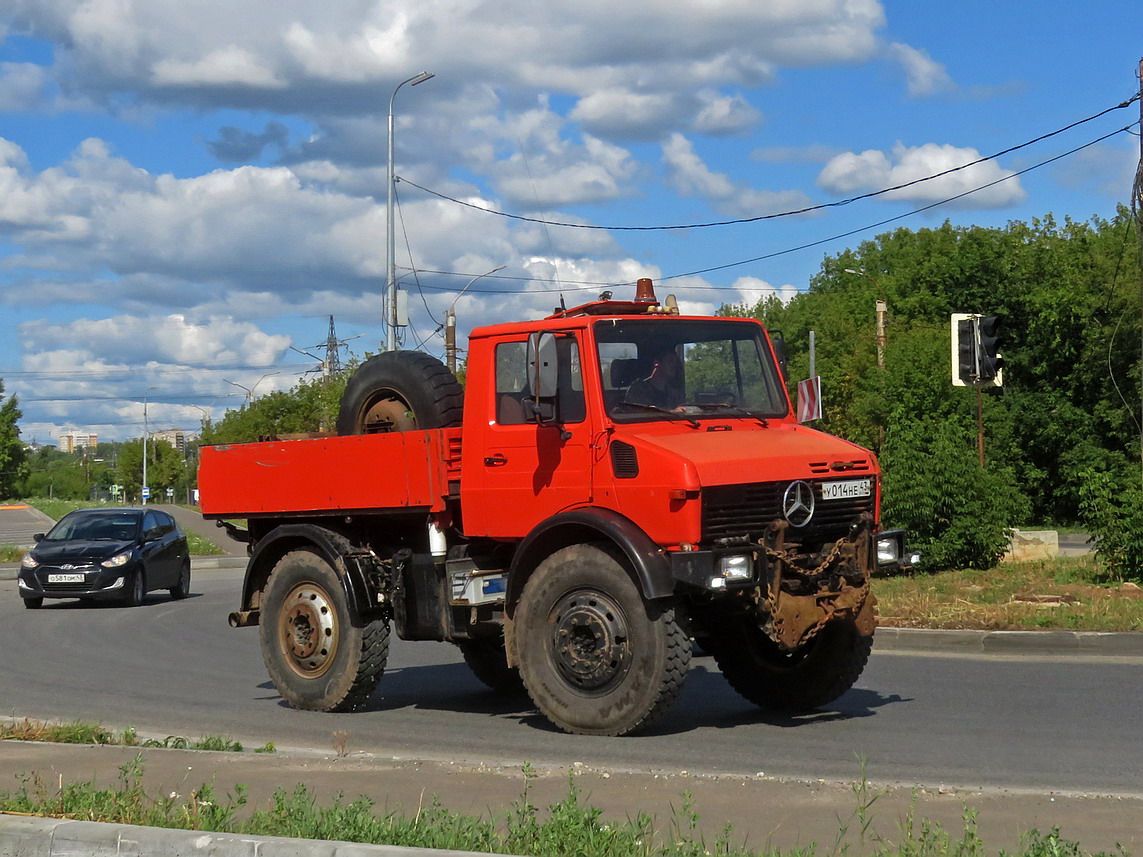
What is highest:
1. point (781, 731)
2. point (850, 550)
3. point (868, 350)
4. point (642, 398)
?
point (868, 350)

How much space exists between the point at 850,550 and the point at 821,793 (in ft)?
8.80

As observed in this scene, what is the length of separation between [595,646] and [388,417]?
269 cm

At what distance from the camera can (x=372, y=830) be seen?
575 centimetres

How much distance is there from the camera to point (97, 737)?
29.8 ft

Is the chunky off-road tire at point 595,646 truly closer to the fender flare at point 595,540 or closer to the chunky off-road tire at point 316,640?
the fender flare at point 595,540

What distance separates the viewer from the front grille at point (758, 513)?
29.3 feet

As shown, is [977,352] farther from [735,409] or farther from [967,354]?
[735,409]

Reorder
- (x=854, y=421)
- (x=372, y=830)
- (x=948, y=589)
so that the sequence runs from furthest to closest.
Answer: (x=854, y=421) < (x=948, y=589) < (x=372, y=830)

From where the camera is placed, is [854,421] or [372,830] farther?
[854,421]

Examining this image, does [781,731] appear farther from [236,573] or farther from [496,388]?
[236,573]

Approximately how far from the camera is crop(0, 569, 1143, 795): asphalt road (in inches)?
321

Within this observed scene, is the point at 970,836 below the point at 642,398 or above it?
below

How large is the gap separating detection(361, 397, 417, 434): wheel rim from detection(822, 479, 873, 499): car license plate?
3033mm

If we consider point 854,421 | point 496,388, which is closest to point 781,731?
point 496,388
